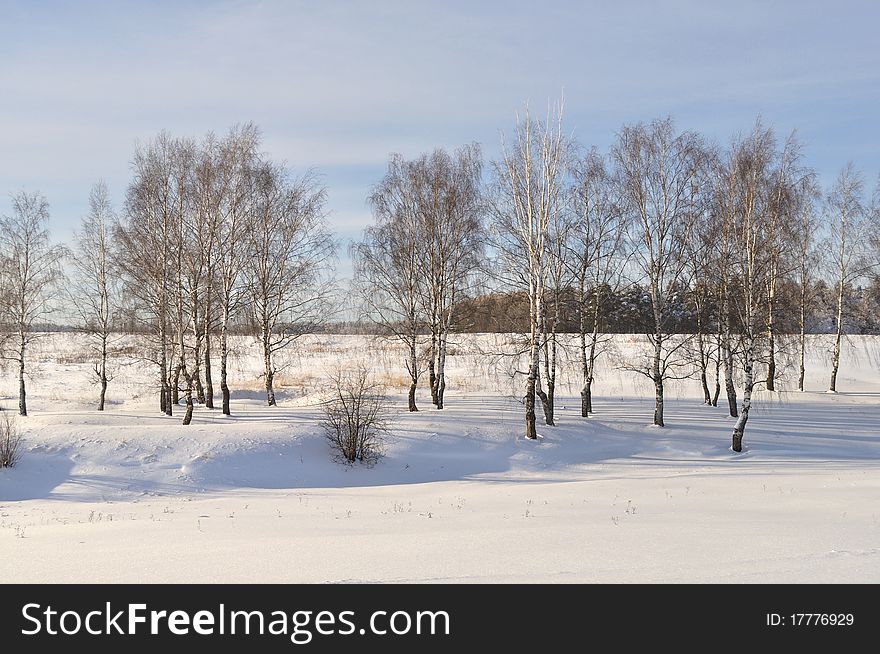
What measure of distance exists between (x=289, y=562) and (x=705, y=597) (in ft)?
13.8

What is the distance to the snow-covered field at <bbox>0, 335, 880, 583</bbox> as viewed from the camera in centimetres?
687

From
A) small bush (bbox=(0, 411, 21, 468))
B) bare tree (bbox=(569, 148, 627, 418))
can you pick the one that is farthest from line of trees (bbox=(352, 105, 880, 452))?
small bush (bbox=(0, 411, 21, 468))

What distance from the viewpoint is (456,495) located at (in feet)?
49.5

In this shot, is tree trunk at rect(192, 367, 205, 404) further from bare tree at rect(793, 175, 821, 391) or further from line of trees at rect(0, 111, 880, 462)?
bare tree at rect(793, 175, 821, 391)

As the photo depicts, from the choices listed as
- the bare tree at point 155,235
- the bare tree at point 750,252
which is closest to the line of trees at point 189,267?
the bare tree at point 155,235

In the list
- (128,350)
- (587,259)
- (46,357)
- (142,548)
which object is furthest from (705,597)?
(46,357)

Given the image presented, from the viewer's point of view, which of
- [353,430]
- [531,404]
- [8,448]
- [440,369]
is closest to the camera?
[8,448]

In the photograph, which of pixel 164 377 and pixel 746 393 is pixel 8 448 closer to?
pixel 164 377

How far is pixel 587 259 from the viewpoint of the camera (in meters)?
25.0

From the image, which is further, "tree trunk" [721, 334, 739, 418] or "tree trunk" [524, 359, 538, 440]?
"tree trunk" [721, 334, 739, 418]

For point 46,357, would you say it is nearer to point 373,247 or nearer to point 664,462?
point 373,247

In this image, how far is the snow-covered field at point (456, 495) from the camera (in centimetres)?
687

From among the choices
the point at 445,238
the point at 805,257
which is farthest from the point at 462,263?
the point at 805,257

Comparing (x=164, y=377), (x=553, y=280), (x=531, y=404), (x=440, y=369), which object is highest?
(x=553, y=280)
